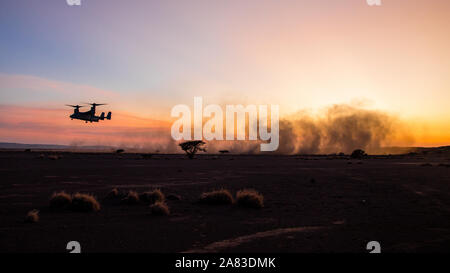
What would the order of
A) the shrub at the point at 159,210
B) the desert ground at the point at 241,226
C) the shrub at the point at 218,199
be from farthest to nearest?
the shrub at the point at 218,199
the shrub at the point at 159,210
the desert ground at the point at 241,226

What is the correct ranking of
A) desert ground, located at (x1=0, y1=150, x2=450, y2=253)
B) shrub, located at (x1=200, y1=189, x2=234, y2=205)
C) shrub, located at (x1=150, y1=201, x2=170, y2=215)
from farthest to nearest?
shrub, located at (x1=200, y1=189, x2=234, y2=205), shrub, located at (x1=150, y1=201, x2=170, y2=215), desert ground, located at (x1=0, y1=150, x2=450, y2=253)

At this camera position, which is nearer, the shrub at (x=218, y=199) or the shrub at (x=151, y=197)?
the shrub at (x=218, y=199)

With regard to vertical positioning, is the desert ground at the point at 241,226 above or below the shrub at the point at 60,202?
below

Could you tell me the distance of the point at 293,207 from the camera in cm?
1723

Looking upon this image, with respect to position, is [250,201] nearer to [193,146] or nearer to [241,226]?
[241,226]

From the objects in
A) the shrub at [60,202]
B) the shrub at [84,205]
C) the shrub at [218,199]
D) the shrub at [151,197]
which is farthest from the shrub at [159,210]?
the shrub at [60,202]

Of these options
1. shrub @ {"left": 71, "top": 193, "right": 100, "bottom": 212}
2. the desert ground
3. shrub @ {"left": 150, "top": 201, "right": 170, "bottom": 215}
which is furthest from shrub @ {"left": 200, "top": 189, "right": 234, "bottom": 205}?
shrub @ {"left": 71, "top": 193, "right": 100, "bottom": 212}

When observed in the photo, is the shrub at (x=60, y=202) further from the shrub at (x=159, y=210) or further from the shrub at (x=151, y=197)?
the shrub at (x=159, y=210)

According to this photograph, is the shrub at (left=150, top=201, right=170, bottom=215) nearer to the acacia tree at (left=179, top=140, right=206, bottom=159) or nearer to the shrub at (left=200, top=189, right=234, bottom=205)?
the shrub at (left=200, top=189, right=234, bottom=205)

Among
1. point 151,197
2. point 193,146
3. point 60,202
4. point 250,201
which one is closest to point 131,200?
point 151,197

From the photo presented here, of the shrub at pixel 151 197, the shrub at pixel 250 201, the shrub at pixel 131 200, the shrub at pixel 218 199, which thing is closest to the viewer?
the shrub at pixel 250 201

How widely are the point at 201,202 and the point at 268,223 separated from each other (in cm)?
591

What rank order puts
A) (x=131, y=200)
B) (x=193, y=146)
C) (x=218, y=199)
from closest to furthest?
1. (x=131, y=200)
2. (x=218, y=199)
3. (x=193, y=146)
